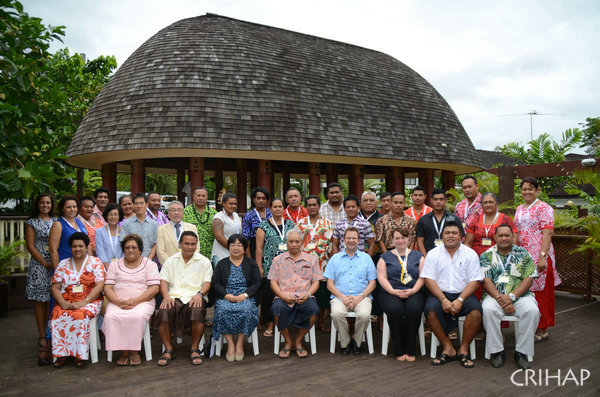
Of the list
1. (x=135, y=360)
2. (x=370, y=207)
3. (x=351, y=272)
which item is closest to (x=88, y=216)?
(x=135, y=360)

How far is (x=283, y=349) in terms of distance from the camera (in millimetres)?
4645

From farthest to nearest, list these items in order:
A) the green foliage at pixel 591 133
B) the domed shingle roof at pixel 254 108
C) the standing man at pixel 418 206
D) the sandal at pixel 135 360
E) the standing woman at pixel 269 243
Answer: the green foliage at pixel 591 133
the domed shingle roof at pixel 254 108
the standing man at pixel 418 206
the standing woman at pixel 269 243
the sandal at pixel 135 360

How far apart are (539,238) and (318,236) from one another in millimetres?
2629

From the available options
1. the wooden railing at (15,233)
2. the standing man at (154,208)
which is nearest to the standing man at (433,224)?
the standing man at (154,208)

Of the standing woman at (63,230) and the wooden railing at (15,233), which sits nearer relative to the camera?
the standing woman at (63,230)

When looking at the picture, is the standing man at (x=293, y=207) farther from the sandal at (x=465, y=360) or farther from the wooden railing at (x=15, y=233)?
the wooden railing at (x=15, y=233)

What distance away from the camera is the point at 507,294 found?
4.52m

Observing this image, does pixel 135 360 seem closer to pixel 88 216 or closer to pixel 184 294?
pixel 184 294

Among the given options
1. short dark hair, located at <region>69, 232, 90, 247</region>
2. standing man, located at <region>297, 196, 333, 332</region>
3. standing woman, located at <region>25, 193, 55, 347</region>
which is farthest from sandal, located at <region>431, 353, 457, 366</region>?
standing woman, located at <region>25, 193, 55, 347</region>

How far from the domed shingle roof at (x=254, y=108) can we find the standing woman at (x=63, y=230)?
5459 mm

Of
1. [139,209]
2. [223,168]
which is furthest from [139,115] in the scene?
[139,209]

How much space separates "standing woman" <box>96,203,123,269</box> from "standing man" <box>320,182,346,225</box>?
8.56ft

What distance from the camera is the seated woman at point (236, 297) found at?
4.54m

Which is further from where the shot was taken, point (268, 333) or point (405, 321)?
point (268, 333)
